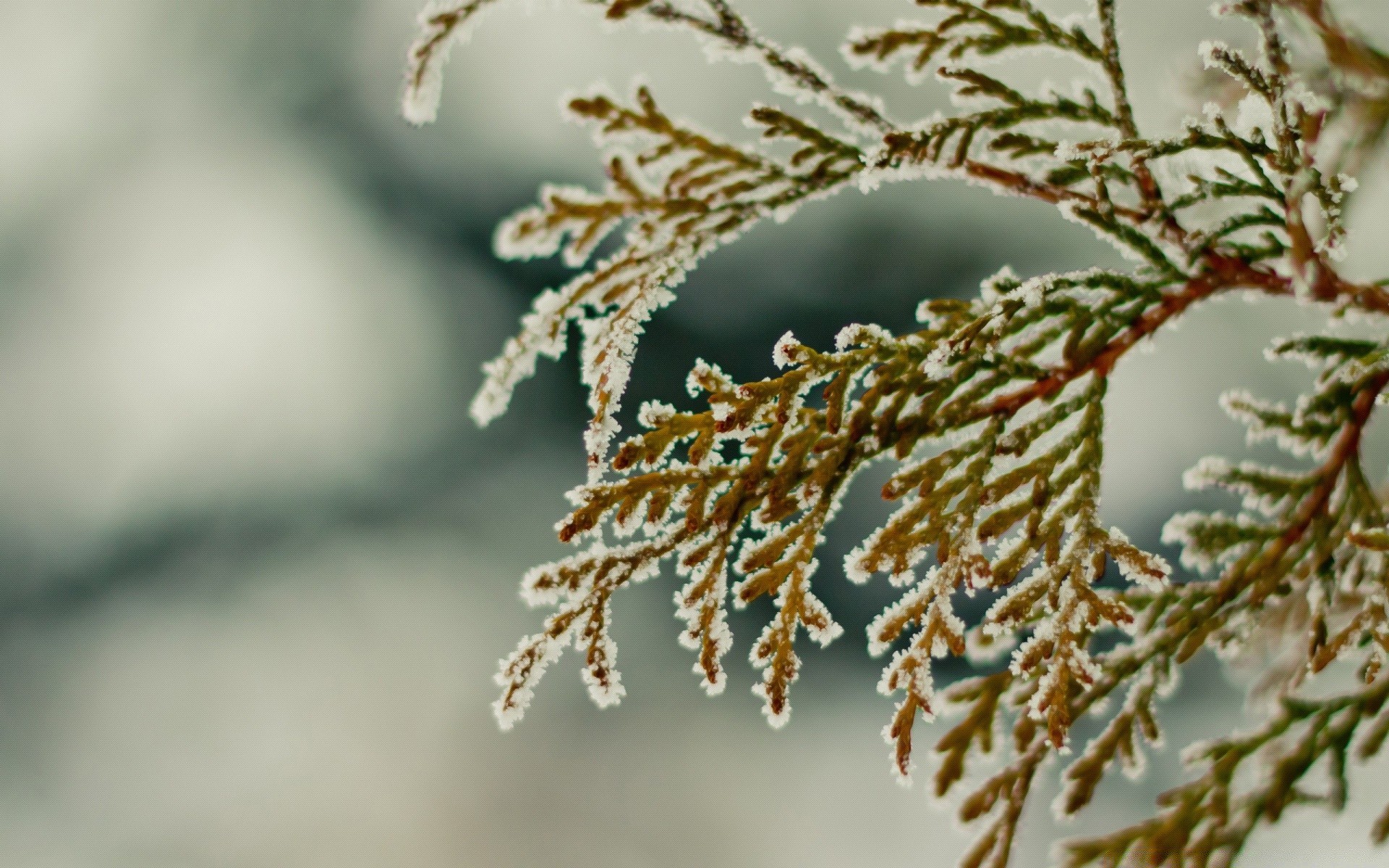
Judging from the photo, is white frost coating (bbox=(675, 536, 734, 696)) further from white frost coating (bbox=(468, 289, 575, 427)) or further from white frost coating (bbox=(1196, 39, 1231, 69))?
white frost coating (bbox=(1196, 39, 1231, 69))

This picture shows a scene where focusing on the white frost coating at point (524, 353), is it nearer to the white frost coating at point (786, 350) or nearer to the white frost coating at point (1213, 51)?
→ the white frost coating at point (786, 350)

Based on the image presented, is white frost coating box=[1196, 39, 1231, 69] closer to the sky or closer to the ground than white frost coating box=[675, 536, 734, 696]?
closer to the sky

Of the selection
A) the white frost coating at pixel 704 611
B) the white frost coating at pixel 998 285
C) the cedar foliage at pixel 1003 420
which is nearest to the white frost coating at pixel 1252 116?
the cedar foliage at pixel 1003 420

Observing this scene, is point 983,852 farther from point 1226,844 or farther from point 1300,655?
point 1300,655

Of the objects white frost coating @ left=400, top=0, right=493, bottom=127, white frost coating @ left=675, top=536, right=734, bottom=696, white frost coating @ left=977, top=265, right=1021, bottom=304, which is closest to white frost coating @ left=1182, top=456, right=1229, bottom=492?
white frost coating @ left=977, top=265, right=1021, bottom=304

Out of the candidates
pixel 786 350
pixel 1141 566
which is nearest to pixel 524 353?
pixel 786 350

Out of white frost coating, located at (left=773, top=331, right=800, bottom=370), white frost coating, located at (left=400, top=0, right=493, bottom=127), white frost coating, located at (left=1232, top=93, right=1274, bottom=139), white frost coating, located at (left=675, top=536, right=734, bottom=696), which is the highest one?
white frost coating, located at (left=400, top=0, right=493, bottom=127)

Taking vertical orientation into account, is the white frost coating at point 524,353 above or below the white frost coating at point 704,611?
above

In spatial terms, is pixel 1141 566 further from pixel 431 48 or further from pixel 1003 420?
pixel 431 48
